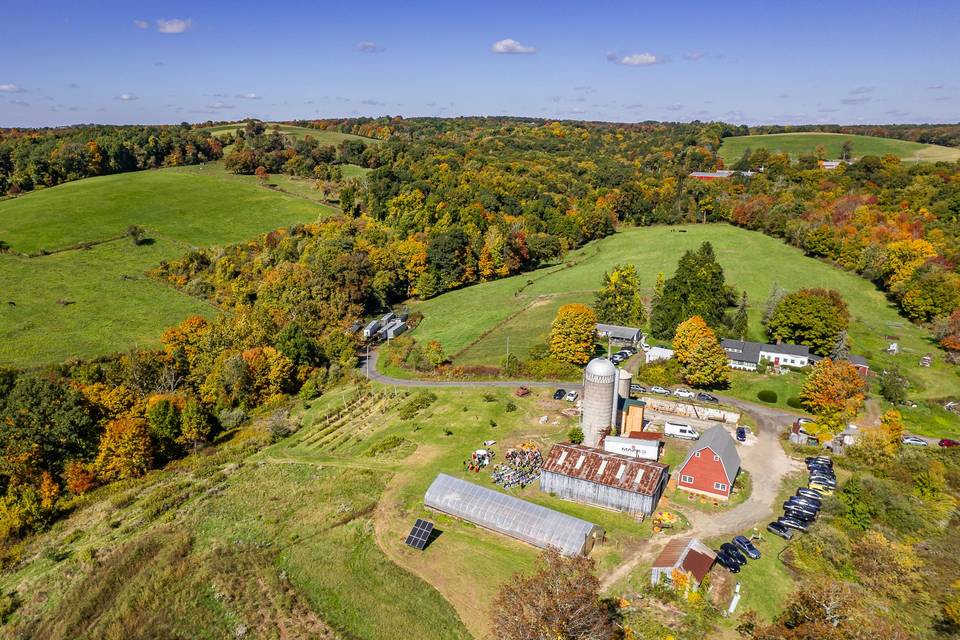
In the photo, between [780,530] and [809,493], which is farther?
[809,493]

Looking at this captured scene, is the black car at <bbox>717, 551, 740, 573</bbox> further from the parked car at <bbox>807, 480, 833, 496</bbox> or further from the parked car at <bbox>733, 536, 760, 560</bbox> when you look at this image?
the parked car at <bbox>807, 480, 833, 496</bbox>

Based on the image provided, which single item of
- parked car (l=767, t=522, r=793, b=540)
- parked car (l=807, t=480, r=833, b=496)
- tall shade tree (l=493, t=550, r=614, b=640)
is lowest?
parked car (l=767, t=522, r=793, b=540)

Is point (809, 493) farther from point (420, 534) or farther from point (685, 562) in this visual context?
point (420, 534)

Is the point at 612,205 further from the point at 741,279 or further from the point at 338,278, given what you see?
the point at 338,278

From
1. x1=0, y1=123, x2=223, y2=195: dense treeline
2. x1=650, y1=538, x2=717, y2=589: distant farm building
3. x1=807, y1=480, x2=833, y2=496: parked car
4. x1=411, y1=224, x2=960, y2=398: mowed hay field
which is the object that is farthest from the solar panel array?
x1=0, y1=123, x2=223, y2=195: dense treeline

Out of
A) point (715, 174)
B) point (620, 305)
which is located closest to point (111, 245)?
point (620, 305)

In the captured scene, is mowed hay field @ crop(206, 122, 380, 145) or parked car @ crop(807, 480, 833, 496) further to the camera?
mowed hay field @ crop(206, 122, 380, 145)

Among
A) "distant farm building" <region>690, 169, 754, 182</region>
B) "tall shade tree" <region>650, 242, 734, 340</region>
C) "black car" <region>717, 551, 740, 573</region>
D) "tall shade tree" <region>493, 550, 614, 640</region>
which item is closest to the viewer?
"tall shade tree" <region>493, 550, 614, 640</region>
